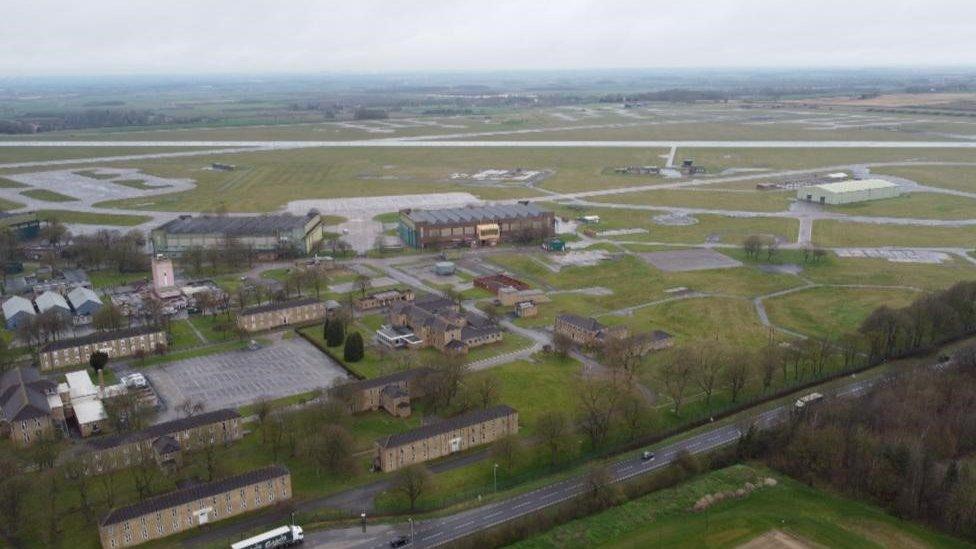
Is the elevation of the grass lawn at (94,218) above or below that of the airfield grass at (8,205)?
below

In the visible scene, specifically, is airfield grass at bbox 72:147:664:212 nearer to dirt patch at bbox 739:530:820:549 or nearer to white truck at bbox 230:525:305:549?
white truck at bbox 230:525:305:549

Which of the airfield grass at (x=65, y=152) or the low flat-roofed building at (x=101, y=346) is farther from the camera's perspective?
the airfield grass at (x=65, y=152)

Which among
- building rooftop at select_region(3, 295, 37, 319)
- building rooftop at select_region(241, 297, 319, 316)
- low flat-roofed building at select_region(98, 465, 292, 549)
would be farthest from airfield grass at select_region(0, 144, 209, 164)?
low flat-roofed building at select_region(98, 465, 292, 549)

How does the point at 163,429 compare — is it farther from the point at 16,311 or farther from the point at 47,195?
the point at 47,195

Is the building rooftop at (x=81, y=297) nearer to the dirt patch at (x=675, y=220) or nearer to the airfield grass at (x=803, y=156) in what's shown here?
the dirt patch at (x=675, y=220)

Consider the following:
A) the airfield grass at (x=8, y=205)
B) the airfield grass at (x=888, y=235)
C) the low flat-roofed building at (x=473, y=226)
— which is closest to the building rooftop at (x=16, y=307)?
the low flat-roofed building at (x=473, y=226)

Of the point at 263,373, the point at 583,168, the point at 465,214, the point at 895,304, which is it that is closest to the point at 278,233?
the point at 465,214

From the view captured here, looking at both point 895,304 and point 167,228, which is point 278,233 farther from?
point 895,304
